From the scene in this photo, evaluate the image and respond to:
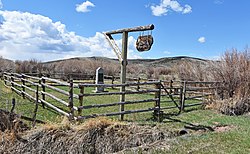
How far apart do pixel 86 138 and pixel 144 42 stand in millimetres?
3581

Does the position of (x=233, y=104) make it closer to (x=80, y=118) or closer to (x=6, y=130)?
(x=80, y=118)

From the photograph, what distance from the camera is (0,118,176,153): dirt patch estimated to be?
5.70 meters

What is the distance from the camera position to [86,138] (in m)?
5.95

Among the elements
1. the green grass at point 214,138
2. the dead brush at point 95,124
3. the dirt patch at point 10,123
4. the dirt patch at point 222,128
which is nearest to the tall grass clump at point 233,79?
the green grass at point 214,138

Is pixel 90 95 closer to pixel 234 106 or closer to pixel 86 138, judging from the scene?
pixel 86 138

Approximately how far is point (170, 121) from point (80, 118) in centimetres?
304

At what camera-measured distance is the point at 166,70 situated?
3048 centimetres

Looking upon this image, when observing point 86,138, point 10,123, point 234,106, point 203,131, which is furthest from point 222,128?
point 10,123

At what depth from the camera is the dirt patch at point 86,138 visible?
570cm

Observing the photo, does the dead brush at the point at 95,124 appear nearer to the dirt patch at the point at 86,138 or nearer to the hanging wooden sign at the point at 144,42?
the dirt patch at the point at 86,138

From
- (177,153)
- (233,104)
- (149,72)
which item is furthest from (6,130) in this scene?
(149,72)

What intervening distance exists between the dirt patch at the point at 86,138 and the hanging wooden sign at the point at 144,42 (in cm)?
267

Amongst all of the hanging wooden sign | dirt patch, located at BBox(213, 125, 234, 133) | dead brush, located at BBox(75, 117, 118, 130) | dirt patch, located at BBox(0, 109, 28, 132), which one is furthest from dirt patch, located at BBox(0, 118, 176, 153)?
the hanging wooden sign

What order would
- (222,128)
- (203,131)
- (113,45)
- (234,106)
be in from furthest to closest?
(234,106), (113,45), (222,128), (203,131)
